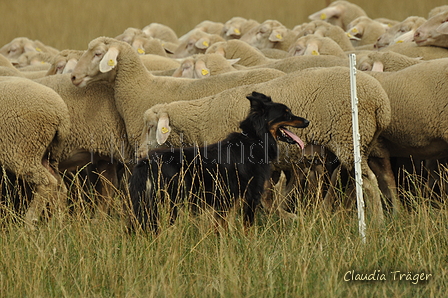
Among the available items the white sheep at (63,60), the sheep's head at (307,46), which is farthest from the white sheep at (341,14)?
the white sheep at (63,60)

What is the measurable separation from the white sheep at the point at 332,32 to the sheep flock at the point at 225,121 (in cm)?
200

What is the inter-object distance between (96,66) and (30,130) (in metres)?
1.20

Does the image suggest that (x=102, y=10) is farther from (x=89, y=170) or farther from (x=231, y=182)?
(x=231, y=182)

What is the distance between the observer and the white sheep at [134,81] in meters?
5.89

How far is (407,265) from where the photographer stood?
3.21m

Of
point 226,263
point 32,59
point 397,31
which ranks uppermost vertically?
point 397,31

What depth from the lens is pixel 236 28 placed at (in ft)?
40.4

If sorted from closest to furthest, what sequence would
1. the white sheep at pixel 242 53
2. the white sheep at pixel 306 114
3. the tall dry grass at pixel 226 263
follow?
the tall dry grass at pixel 226 263 → the white sheep at pixel 306 114 → the white sheep at pixel 242 53

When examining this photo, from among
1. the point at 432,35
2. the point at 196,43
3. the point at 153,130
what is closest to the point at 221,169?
the point at 153,130

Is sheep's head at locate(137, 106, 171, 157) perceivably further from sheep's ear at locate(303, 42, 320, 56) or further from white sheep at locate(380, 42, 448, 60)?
white sheep at locate(380, 42, 448, 60)

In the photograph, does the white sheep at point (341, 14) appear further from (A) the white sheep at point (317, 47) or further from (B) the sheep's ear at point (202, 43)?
(A) the white sheep at point (317, 47)

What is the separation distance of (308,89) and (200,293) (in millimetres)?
2314

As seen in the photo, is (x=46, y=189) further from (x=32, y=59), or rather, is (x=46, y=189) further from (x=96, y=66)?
(x=32, y=59)

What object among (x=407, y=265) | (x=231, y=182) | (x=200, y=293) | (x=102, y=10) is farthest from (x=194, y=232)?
(x=102, y=10)
